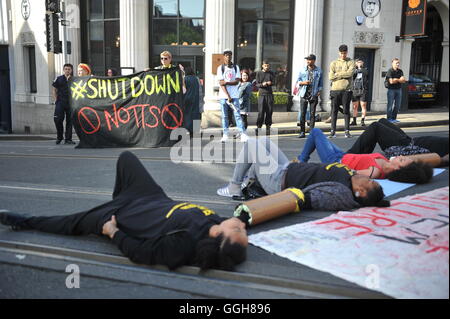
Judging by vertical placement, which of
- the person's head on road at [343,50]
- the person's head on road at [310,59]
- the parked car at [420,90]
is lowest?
the parked car at [420,90]

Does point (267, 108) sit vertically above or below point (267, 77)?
below

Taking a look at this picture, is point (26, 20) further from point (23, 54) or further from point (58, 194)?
point (58, 194)

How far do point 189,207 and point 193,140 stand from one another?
7617mm

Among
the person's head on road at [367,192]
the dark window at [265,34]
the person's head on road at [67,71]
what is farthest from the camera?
the dark window at [265,34]

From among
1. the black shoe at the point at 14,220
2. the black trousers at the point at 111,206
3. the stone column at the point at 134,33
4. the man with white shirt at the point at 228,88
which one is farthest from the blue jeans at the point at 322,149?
the stone column at the point at 134,33

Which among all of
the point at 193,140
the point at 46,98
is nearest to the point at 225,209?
the point at 193,140

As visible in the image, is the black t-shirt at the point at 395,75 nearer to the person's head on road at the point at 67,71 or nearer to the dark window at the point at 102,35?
the person's head on road at the point at 67,71

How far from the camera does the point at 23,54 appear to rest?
19875mm

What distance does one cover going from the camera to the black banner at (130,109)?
1006cm

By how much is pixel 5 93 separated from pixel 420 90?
19.2 metres

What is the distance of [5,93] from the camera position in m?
21.3

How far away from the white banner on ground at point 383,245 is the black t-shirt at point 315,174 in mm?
396

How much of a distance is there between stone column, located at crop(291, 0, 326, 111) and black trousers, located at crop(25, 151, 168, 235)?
40.5 ft

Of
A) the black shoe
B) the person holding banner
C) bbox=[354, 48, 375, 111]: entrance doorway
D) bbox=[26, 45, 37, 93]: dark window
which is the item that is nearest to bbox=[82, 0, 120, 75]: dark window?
bbox=[26, 45, 37, 93]: dark window
